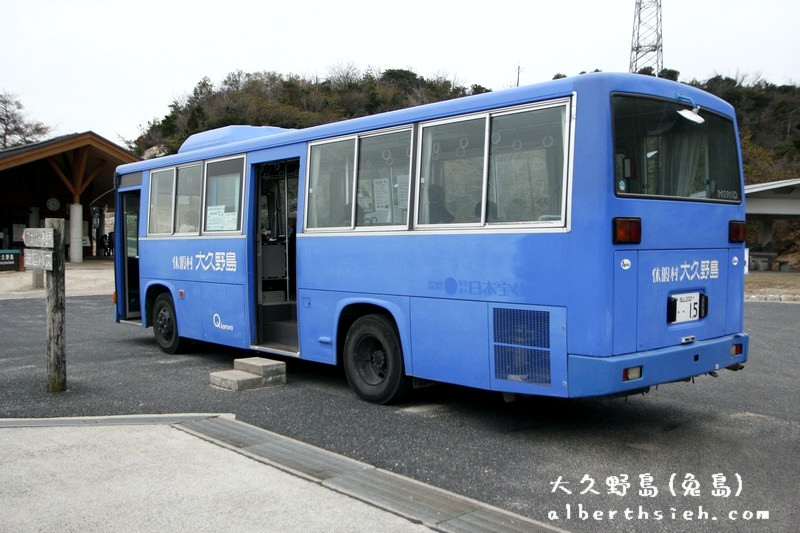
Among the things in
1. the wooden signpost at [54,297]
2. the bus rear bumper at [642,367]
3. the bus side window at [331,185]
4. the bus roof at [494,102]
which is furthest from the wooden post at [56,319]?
the bus rear bumper at [642,367]

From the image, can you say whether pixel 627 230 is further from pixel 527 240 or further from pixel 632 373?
pixel 632 373

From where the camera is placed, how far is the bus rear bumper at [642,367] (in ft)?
16.2

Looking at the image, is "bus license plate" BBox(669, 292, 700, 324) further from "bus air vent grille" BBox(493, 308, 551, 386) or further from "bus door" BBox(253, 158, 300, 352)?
"bus door" BBox(253, 158, 300, 352)

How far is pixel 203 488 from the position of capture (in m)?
4.49

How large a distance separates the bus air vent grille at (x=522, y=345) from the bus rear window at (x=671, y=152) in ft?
3.87

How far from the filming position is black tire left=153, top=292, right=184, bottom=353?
996 centimetres

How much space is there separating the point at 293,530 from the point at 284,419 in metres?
2.50

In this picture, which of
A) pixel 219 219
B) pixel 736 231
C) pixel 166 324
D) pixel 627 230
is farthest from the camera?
pixel 166 324

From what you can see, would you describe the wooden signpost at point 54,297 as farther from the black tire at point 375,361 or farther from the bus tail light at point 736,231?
the bus tail light at point 736,231

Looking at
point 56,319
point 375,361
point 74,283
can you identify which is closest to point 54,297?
point 56,319

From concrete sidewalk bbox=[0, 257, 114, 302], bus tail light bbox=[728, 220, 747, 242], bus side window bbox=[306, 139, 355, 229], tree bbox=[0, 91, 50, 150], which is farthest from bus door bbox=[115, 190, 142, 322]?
tree bbox=[0, 91, 50, 150]

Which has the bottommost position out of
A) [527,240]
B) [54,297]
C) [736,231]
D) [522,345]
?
[522,345]

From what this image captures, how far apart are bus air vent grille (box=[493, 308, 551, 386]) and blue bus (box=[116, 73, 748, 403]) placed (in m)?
0.01

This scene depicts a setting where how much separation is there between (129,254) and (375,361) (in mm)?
6055
